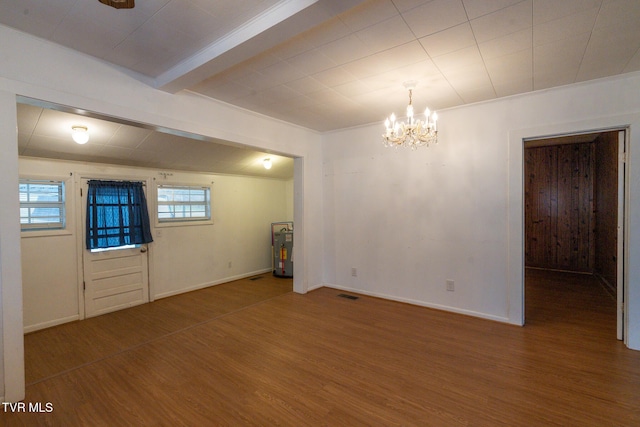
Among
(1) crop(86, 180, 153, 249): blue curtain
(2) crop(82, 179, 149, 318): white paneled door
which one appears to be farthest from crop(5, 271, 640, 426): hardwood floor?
(1) crop(86, 180, 153, 249): blue curtain

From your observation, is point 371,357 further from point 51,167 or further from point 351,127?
point 51,167

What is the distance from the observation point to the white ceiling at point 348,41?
72.7 inches

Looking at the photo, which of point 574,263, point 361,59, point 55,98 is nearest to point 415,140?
point 361,59

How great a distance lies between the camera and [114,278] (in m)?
4.27

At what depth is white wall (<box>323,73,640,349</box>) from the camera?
9.85ft

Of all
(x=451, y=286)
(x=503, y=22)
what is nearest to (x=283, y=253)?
(x=451, y=286)

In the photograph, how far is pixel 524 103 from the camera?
337 centimetres

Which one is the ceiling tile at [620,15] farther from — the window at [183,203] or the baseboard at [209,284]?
the baseboard at [209,284]

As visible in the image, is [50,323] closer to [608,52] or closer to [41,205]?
[41,205]

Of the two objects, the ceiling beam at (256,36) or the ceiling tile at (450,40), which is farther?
the ceiling tile at (450,40)

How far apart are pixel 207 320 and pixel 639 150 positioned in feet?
16.8

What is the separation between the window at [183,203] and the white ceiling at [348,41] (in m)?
2.47

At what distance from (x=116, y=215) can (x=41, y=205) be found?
81 centimetres

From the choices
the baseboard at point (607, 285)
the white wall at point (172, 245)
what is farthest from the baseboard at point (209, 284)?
the baseboard at point (607, 285)
